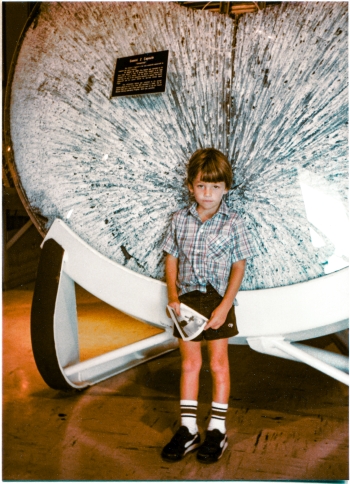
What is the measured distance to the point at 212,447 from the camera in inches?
51.5

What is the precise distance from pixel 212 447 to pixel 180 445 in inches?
3.1

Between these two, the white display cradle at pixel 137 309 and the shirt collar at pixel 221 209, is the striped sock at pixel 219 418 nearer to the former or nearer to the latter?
the white display cradle at pixel 137 309

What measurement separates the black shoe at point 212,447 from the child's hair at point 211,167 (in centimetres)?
62

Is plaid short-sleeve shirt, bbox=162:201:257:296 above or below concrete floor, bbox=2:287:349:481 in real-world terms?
above

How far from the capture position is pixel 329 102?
1244 mm

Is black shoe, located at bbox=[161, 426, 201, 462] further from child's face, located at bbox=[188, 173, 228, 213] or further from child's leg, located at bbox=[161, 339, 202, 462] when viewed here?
child's face, located at bbox=[188, 173, 228, 213]

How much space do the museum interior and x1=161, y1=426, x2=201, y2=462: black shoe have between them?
26 mm

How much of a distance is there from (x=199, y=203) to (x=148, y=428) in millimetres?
629

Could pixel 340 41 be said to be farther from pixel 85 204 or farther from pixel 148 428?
pixel 148 428

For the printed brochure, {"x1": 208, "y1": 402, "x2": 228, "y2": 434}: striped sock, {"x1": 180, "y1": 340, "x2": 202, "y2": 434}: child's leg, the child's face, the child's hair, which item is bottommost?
{"x1": 208, "y1": 402, "x2": 228, "y2": 434}: striped sock

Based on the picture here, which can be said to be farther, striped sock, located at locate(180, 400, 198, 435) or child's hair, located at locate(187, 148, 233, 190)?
striped sock, located at locate(180, 400, 198, 435)

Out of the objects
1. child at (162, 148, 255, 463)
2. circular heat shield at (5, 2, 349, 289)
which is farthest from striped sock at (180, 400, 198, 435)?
circular heat shield at (5, 2, 349, 289)

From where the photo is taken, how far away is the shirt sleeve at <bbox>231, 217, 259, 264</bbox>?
4.26 feet

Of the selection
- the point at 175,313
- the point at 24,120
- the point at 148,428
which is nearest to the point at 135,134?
the point at 24,120
